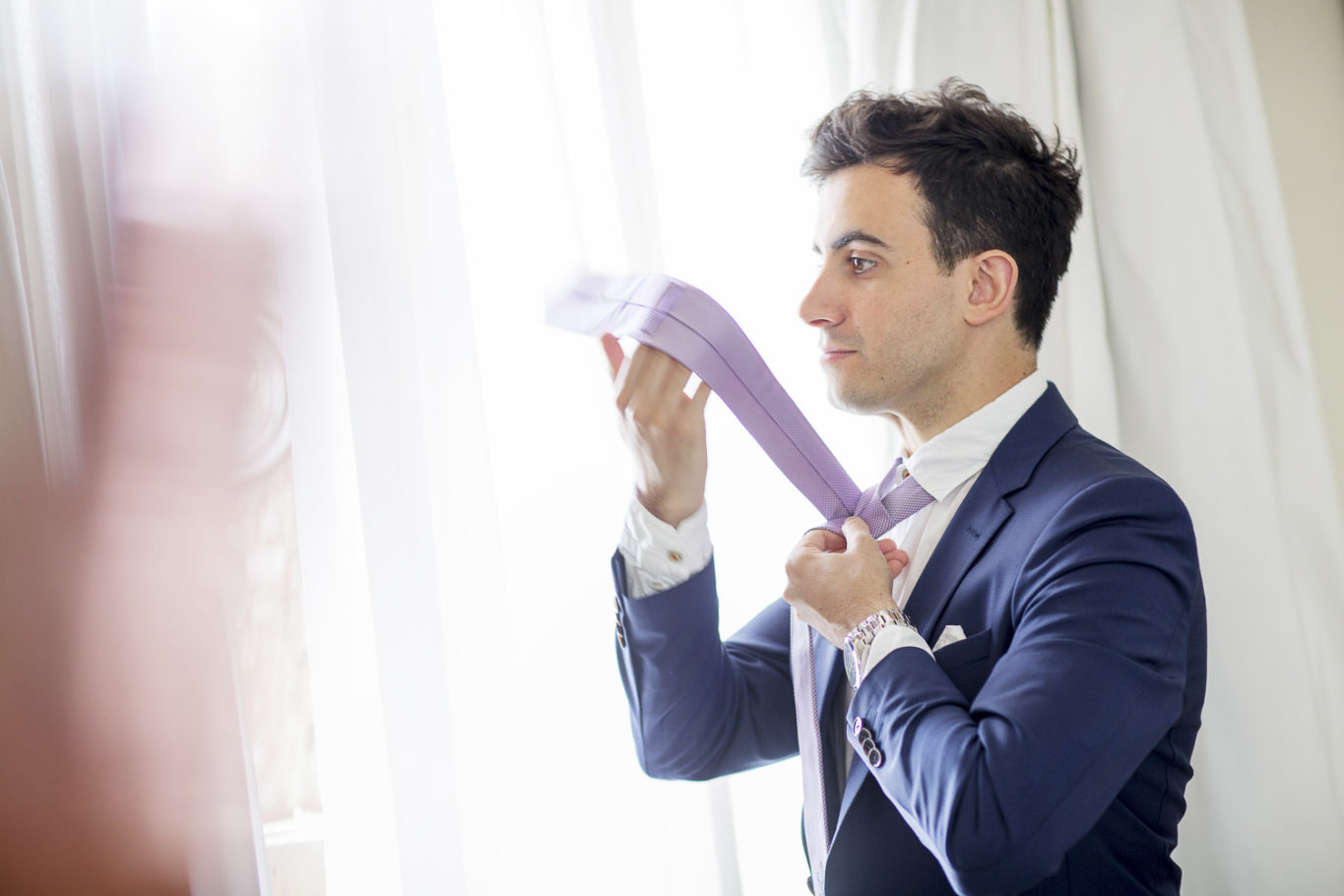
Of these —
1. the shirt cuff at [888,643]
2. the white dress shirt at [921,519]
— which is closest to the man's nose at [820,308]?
the white dress shirt at [921,519]

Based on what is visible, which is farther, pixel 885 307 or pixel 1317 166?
pixel 1317 166

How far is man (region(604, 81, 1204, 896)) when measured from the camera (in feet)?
3.32

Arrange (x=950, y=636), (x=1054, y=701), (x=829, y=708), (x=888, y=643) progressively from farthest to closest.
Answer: (x=829, y=708) < (x=950, y=636) < (x=888, y=643) < (x=1054, y=701)

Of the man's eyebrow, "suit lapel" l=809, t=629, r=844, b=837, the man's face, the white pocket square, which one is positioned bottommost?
"suit lapel" l=809, t=629, r=844, b=837

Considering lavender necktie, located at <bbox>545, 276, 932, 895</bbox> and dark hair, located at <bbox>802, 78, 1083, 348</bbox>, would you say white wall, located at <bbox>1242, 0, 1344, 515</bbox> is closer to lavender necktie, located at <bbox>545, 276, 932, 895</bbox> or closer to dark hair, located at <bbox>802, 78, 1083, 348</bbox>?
dark hair, located at <bbox>802, 78, 1083, 348</bbox>

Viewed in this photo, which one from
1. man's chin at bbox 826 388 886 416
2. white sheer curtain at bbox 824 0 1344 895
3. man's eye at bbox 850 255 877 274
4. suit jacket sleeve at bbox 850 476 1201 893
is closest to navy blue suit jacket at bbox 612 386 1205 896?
suit jacket sleeve at bbox 850 476 1201 893

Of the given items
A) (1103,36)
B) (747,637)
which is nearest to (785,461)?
(747,637)

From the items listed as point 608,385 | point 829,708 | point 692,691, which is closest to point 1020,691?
point 829,708

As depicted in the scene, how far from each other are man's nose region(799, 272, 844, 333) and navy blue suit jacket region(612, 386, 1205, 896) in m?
0.31

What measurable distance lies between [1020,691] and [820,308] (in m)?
0.66

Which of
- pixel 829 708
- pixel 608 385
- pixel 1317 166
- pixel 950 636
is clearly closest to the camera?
pixel 950 636

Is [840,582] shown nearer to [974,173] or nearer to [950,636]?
[950,636]

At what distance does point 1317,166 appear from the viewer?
6.88ft

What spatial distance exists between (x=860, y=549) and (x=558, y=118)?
3.06 feet
